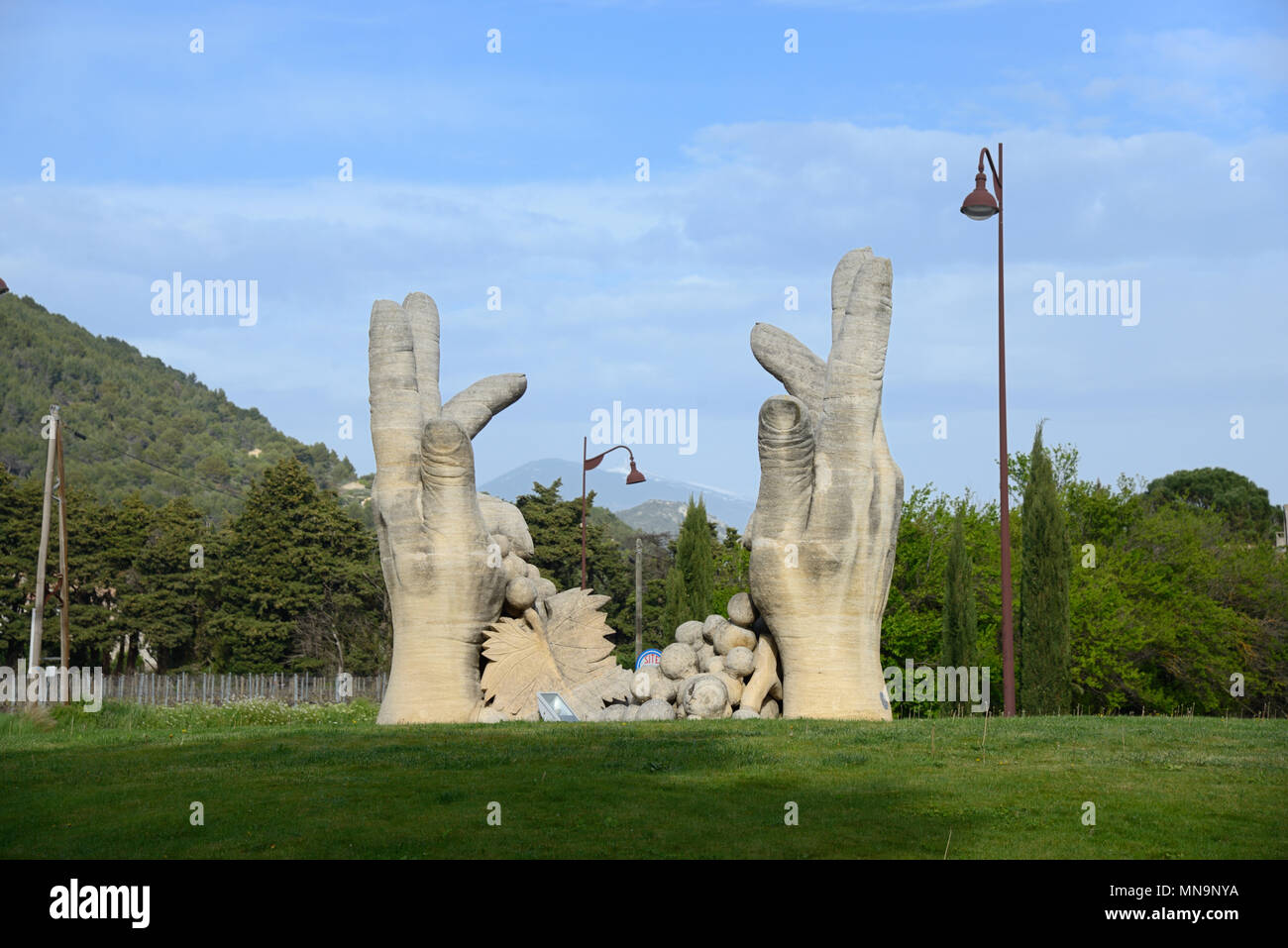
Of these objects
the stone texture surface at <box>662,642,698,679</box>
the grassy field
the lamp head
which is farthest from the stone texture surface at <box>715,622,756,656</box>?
the lamp head

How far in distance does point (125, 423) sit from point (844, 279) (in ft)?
226

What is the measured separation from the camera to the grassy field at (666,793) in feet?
28.4

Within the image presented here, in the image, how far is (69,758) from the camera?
12930 mm

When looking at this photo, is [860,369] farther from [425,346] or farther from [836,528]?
[425,346]

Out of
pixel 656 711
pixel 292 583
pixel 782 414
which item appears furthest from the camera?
pixel 292 583

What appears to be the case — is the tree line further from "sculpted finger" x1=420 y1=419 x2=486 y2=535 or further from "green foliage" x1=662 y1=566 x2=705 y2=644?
"sculpted finger" x1=420 y1=419 x2=486 y2=535

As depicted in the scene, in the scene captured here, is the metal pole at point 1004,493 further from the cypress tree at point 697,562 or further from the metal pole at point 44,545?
the metal pole at point 44,545

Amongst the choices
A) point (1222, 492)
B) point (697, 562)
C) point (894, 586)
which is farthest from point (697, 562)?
point (1222, 492)

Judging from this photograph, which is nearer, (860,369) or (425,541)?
(860,369)

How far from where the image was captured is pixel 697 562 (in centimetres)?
3406

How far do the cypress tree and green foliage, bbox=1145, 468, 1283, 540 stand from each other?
35.0 metres

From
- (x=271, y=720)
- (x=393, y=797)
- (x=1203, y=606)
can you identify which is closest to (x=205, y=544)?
(x=271, y=720)

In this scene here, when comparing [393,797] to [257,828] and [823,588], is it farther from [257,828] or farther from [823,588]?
[823,588]

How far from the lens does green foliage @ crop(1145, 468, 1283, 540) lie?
62656mm
